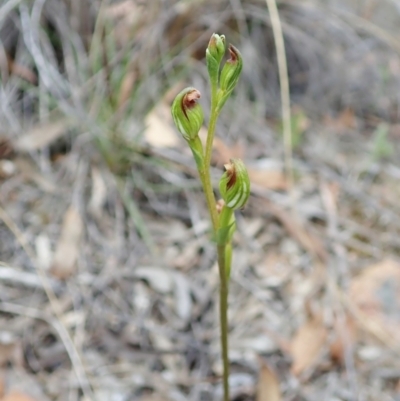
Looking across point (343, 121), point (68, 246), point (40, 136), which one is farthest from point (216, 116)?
point (343, 121)

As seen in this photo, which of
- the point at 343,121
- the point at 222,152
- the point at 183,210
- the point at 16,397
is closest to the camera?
the point at 16,397

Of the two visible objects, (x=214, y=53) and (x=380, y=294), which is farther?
(x=380, y=294)

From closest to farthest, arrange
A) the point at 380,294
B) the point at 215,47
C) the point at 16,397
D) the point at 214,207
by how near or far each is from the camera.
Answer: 1. the point at 215,47
2. the point at 214,207
3. the point at 16,397
4. the point at 380,294

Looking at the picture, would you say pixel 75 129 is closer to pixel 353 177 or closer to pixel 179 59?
pixel 179 59

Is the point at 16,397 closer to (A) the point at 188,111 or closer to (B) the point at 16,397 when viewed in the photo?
(B) the point at 16,397

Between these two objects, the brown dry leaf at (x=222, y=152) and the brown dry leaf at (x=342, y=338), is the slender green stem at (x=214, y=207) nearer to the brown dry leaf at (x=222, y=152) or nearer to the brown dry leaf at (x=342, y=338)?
the brown dry leaf at (x=342, y=338)

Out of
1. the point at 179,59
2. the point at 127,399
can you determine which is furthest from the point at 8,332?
the point at 179,59

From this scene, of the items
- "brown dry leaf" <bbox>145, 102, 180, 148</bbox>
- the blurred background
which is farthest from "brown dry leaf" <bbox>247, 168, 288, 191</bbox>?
"brown dry leaf" <bbox>145, 102, 180, 148</bbox>
